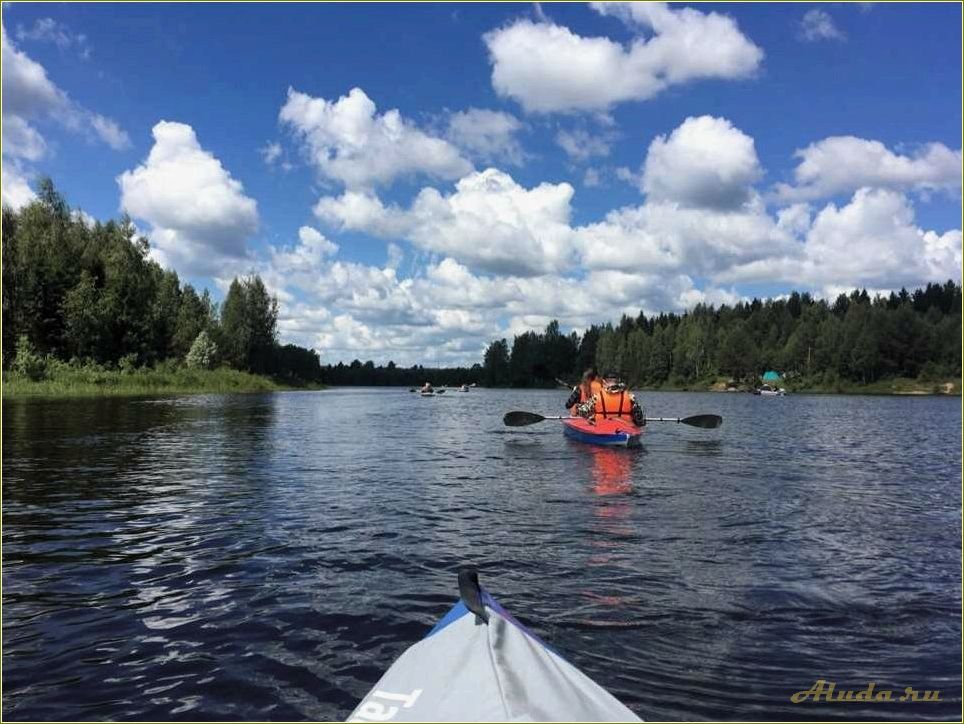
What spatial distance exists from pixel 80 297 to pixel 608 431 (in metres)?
50.1

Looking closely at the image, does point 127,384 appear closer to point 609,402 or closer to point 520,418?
point 520,418

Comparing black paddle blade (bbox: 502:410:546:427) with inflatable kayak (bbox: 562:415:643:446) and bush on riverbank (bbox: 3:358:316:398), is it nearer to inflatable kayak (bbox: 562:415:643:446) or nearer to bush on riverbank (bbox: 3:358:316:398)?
inflatable kayak (bbox: 562:415:643:446)

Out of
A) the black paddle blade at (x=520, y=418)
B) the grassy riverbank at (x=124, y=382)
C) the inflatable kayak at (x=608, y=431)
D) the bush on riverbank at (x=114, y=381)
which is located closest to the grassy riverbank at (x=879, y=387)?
the grassy riverbank at (x=124, y=382)

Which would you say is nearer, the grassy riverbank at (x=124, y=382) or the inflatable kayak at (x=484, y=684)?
the inflatable kayak at (x=484, y=684)

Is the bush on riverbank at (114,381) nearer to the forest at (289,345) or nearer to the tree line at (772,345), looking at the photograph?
the forest at (289,345)

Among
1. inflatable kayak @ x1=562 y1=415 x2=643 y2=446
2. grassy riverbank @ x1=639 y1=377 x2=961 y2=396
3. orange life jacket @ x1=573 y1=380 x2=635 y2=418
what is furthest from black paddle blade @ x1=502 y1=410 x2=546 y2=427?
grassy riverbank @ x1=639 y1=377 x2=961 y2=396

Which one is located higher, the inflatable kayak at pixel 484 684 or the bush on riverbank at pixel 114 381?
the bush on riverbank at pixel 114 381

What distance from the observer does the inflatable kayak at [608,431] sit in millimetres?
21203

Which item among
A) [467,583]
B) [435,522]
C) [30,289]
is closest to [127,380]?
[30,289]

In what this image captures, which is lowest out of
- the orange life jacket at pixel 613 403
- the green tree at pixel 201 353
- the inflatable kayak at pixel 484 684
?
the inflatable kayak at pixel 484 684

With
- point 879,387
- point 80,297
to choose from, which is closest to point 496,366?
point 879,387

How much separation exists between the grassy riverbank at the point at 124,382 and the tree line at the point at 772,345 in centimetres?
4011

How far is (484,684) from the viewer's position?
12.3 feet

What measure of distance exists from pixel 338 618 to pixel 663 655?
10.2 feet
